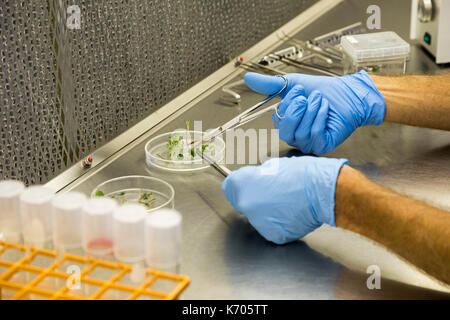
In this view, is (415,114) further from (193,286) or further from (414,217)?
(193,286)

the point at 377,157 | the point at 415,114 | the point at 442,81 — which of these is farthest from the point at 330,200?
the point at 442,81

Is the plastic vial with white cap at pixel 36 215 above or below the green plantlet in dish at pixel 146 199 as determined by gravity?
above

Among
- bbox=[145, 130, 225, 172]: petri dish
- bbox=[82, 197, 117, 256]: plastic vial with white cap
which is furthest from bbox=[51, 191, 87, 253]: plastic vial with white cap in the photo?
bbox=[145, 130, 225, 172]: petri dish

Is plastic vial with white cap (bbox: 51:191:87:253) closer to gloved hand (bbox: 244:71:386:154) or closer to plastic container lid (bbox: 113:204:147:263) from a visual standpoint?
plastic container lid (bbox: 113:204:147:263)

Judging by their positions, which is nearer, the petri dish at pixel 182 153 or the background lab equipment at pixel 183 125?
the background lab equipment at pixel 183 125

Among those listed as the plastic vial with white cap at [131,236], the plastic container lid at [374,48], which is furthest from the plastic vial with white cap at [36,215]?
the plastic container lid at [374,48]

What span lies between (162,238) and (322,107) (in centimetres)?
75

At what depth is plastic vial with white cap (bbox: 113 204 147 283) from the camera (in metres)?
1.19

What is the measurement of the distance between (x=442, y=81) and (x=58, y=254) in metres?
1.37

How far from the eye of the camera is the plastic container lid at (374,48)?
2.17 m

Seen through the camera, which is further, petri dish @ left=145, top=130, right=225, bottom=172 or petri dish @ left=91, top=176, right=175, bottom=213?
petri dish @ left=145, top=130, right=225, bottom=172

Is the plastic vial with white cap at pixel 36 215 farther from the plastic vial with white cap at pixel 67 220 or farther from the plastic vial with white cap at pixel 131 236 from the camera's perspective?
the plastic vial with white cap at pixel 131 236

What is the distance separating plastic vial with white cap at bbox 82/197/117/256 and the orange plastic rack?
0.03 metres

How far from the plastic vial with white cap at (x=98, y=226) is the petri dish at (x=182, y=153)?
19.8 inches
